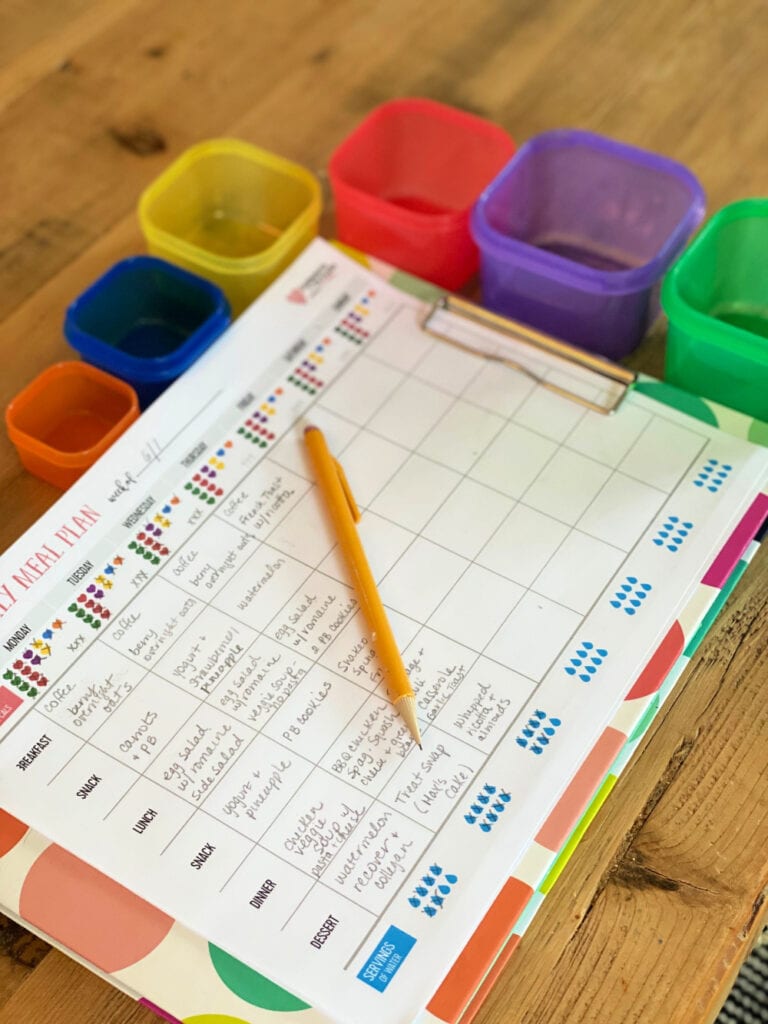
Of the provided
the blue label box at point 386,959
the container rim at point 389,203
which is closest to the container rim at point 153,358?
the container rim at point 389,203

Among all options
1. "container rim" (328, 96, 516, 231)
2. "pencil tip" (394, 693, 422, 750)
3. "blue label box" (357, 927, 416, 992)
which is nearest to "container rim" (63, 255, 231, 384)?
"container rim" (328, 96, 516, 231)

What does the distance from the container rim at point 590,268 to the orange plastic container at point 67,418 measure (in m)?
0.25

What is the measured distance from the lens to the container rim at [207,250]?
2.60ft

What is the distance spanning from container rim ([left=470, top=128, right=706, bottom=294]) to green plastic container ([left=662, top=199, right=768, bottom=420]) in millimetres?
15

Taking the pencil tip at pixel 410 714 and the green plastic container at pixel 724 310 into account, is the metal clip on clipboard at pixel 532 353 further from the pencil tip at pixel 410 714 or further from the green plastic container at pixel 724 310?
the pencil tip at pixel 410 714

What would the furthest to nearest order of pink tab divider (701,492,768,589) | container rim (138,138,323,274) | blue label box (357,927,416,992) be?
container rim (138,138,323,274), pink tab divider (701,492,768,589), blue label box (357,927,416,992)

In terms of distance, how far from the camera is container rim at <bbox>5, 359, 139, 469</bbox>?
0.71m

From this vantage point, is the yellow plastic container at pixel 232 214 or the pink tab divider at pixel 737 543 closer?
the pink tab divider at pixel 737 543

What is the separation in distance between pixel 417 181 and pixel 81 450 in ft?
1.10

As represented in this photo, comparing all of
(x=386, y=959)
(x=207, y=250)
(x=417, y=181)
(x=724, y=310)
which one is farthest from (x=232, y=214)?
(x=386, y=959)

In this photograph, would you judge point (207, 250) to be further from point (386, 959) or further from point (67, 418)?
point (386, 959)

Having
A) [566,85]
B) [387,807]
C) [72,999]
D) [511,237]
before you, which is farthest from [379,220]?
[72,999]

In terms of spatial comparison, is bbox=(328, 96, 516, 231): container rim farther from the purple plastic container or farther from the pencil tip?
the pencil tip

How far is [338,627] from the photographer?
65 centimetres
